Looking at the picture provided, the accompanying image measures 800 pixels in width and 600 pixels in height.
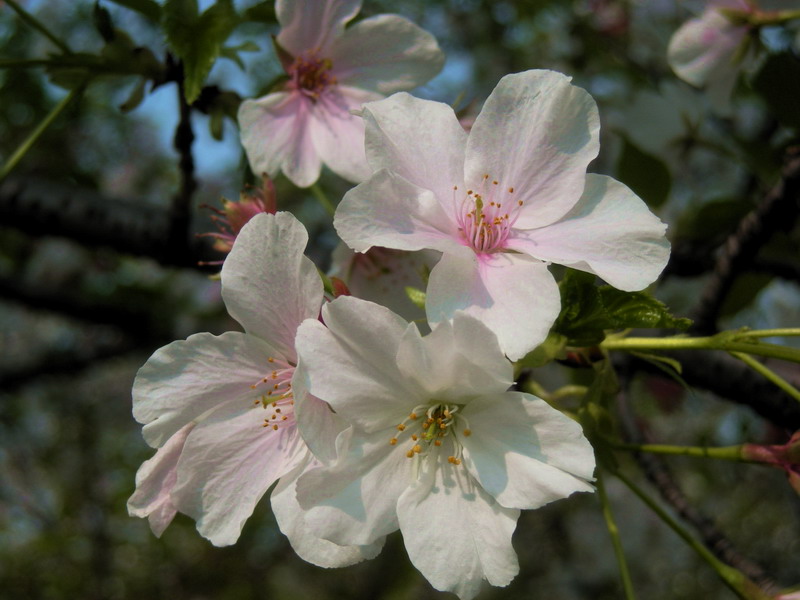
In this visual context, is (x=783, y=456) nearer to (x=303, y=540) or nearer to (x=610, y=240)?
(x=610, y=240)

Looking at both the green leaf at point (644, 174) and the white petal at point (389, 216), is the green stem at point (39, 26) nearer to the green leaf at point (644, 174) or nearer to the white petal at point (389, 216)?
the white petal at point (389, 216)

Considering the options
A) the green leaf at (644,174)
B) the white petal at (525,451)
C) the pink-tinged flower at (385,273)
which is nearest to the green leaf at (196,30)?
the pink-tinged flower at (385,273)

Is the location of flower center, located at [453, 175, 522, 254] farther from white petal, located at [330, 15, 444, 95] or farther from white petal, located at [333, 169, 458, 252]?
white petal, located at [330, 15, 444, 95]

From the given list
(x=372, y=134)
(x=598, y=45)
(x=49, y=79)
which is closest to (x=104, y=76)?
(x=49, y=79)

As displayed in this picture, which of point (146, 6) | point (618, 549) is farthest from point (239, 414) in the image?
point (146, 6)

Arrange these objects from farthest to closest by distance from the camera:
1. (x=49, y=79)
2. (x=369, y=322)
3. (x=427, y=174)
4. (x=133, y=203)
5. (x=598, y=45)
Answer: (x=598, y=45) → (x=133, y=203) → (x=49, y=79) → (x=427, y=174) → (x=369, y=322)

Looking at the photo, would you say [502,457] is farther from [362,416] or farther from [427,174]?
[427,174]
